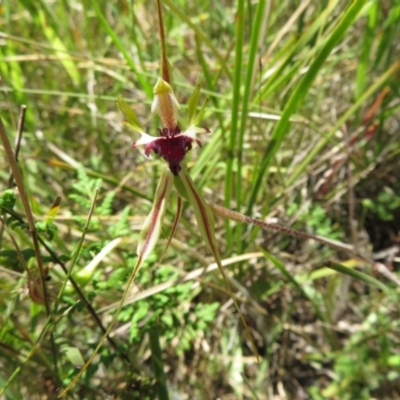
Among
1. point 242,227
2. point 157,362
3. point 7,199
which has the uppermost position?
point 7,199

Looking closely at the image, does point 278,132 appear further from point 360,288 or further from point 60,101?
point 60,101

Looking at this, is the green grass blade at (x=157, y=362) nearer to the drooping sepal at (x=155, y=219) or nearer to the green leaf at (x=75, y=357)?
the green leaf at (x=75, y=357)

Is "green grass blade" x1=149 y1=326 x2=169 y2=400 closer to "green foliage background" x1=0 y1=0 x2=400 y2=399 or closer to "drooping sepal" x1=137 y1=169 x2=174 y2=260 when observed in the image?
"green foliage background" x1=0 y1=0 x2=400 y2=399

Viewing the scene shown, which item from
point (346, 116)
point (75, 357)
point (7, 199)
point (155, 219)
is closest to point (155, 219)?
point (155, 219)

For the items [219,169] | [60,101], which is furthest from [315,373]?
[60,101]

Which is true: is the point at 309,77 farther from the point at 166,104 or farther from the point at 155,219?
the point at 155,219

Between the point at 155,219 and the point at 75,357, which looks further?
the point at 75,357

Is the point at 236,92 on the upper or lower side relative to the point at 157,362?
upper
